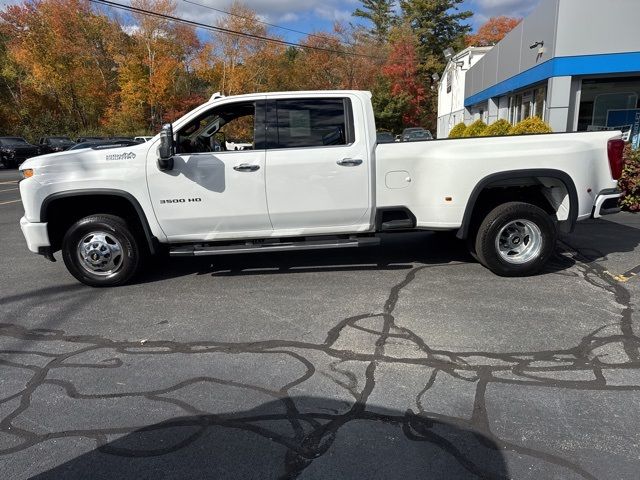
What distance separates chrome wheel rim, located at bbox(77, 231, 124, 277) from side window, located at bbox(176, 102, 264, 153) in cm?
131

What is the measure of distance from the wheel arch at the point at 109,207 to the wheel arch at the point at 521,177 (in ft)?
11.5

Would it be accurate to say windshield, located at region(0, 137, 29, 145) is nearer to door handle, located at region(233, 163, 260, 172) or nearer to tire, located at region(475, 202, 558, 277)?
door handle, located at region(233, 163, 260, 172)

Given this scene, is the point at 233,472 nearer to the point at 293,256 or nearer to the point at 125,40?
the point at 293,256

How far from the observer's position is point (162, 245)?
5828mm

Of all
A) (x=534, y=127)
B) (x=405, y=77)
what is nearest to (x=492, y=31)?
(x=405, y=77)

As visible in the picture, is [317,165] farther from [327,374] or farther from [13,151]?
[13,151]

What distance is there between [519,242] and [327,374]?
3174 mm

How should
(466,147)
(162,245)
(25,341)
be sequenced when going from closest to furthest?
(25,341), (466,147), (162,245)

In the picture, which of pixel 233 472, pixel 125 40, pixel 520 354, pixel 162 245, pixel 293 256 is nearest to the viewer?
pixel 233 472

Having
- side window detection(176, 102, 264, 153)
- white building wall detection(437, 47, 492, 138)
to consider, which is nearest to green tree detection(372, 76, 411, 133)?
white building wall detection(437, 47, 492, 138)

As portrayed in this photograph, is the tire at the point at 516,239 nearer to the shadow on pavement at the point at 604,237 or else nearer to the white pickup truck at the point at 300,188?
the white pickup truck at the point at 300,188

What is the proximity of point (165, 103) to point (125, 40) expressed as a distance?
6183mm

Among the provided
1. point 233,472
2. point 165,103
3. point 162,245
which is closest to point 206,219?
point 162,245

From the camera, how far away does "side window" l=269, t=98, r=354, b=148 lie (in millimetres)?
5430
